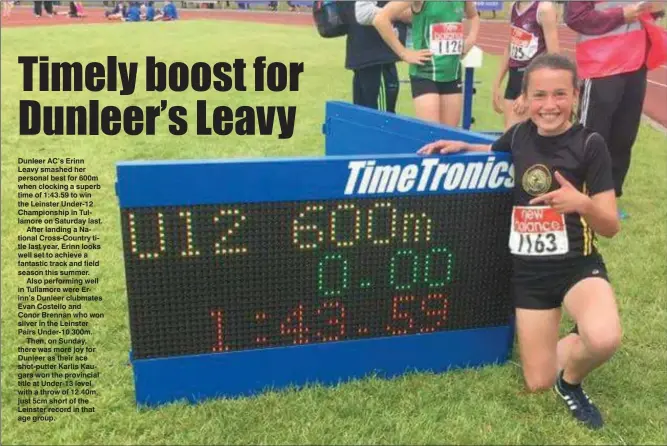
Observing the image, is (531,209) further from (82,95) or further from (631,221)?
(82,95)

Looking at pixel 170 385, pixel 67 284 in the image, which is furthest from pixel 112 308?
pixel 170 385

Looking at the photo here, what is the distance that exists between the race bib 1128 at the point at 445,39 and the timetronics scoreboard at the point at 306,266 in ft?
8.54

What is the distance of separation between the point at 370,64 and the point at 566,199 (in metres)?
3.61

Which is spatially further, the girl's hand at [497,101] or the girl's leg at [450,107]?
the girl's hand at [497,101]

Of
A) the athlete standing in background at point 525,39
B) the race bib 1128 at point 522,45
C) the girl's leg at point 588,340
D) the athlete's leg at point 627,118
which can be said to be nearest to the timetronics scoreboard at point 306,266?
the girl's leg at point 588,340

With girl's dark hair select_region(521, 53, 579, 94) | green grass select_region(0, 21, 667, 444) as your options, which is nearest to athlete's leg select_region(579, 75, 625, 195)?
green grass select_region(0, 21, 667, 444)

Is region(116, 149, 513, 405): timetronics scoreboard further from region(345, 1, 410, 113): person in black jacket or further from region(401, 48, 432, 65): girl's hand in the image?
region(345, 1, 410, 113): person in black jacket

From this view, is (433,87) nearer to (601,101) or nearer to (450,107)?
(450,107)

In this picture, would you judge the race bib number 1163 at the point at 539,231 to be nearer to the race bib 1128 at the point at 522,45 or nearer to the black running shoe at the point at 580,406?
the black running shoe at the point at 580,406

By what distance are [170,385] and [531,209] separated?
1886 millimetres

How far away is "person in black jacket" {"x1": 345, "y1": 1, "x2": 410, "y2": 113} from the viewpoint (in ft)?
20.7

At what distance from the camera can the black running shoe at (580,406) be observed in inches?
126

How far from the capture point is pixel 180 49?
22.7 metres

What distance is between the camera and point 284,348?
335 cm
